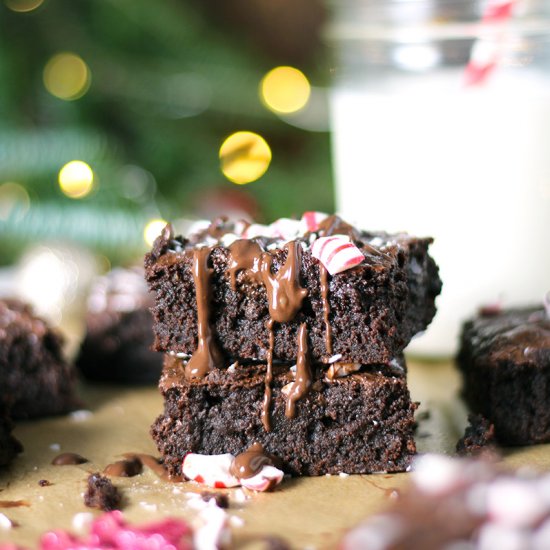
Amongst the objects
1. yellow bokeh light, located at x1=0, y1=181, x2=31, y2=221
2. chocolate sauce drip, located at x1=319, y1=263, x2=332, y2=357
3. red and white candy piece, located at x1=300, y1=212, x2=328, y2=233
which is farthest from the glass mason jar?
yellow bokeh light, located at x1=0, y1=181, x2=31, y2=221

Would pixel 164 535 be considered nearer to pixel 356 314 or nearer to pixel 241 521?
pixel 241 521

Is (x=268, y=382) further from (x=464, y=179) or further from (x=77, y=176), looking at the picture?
(x=77, y=176)

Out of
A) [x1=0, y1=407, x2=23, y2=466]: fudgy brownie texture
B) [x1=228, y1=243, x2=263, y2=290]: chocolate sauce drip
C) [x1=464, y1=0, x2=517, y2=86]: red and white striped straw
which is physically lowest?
[x1=0, y1=407, x2=23, y2=466]: fudgy brownie texture

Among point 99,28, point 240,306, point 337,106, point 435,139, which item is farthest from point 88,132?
point 240,306

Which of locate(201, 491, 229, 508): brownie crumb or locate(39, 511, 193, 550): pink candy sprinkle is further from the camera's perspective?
locate(201, 491, 229, 508): brownie crumb

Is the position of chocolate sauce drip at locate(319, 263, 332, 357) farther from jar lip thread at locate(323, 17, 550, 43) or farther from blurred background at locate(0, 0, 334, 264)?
blurred background at locate(0, 0, 334, 264)

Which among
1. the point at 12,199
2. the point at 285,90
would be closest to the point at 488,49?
the point at 285,90

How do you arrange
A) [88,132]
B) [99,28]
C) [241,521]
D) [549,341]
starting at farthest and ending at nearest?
1. [99,28]
2. [88,132]
3. [549,341]
4. [241,521]
